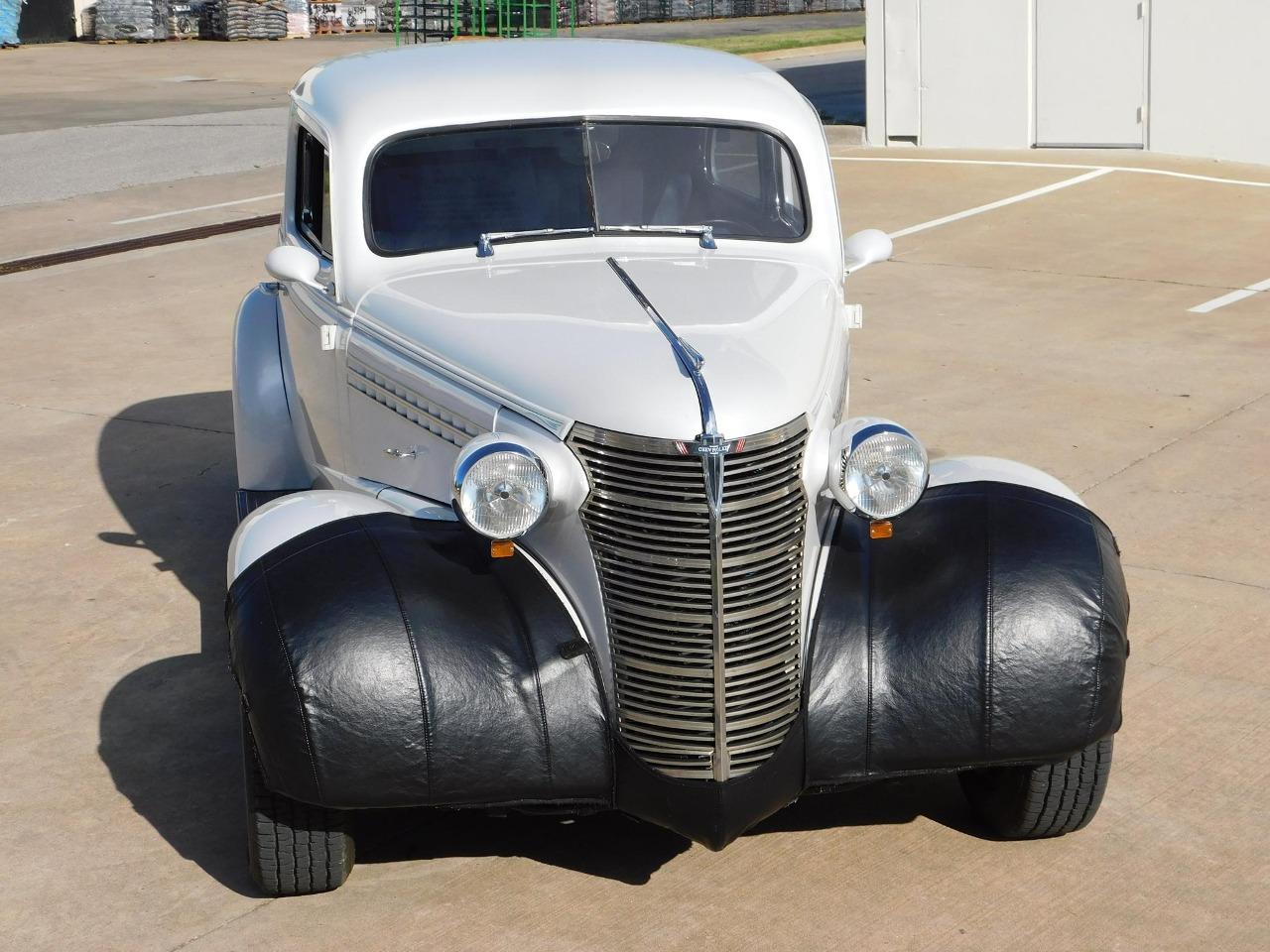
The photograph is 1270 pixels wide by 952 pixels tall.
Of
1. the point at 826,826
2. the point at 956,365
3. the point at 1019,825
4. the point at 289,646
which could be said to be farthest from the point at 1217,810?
the point at 956,365

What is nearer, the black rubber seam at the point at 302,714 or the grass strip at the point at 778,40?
the black rubber seam at the point at 302,714

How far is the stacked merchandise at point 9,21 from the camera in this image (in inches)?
1355

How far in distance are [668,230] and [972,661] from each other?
5.98ft

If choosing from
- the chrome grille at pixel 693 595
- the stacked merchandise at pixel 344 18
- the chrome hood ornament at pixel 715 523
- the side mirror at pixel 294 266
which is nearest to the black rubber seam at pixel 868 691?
the chrome grille at pixel 693 595

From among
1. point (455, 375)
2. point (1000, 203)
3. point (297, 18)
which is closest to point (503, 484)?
point (455, 375)

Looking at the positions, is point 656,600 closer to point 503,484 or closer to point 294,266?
point 503,484

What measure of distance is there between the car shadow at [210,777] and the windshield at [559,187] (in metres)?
1.62

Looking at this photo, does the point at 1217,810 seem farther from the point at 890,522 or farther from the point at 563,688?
the point at 563,688

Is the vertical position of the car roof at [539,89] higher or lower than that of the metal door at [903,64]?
lower

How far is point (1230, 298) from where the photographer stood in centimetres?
1102

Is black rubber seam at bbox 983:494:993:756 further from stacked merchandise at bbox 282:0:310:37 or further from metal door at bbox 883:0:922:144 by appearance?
stacked merchandise at bbox 282:0:310:37

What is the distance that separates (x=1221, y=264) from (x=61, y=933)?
996 cm

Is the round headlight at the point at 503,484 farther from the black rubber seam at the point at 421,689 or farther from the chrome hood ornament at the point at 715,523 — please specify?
the chrome hood ornament at the point at 715,523

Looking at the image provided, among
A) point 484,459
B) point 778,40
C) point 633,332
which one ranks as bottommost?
point 484,459
